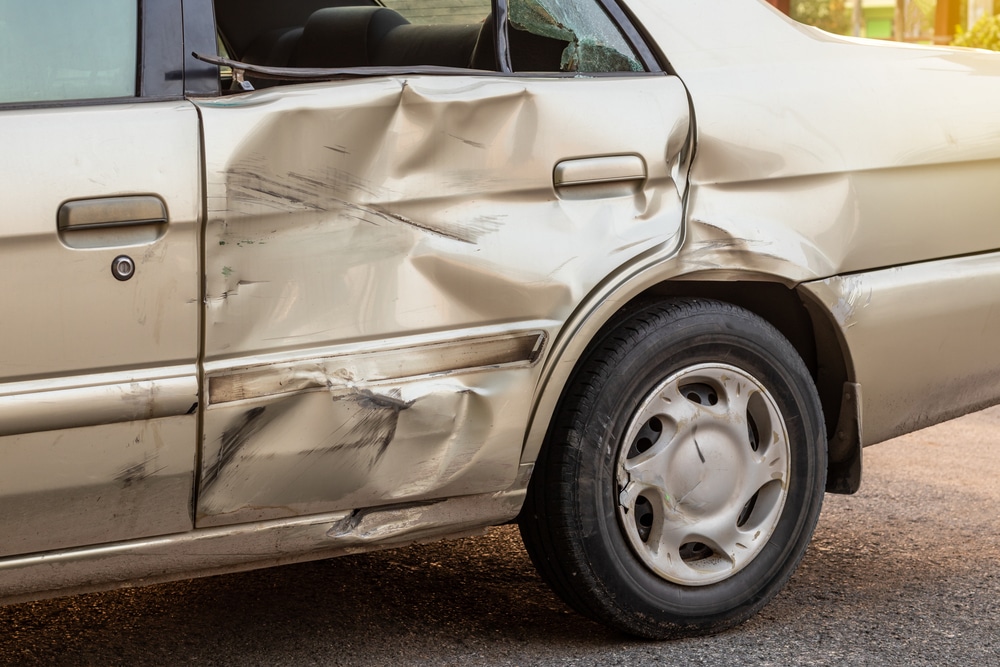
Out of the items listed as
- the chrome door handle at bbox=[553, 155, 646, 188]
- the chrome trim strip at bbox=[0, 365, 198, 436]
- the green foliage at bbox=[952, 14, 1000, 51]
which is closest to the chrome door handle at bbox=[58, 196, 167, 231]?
the chrome trim strip at bbox=[0, 365, 198, 436]

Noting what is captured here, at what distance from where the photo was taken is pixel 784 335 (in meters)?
2.90

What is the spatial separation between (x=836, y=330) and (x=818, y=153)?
15.5 inches

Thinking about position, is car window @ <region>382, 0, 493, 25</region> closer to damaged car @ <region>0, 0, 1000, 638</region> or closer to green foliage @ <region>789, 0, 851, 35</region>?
damaged car @ <region>0, 0, 1000, 638</region>

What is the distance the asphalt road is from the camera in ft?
8.90

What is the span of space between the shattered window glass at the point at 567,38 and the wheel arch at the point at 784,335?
18.8 inches

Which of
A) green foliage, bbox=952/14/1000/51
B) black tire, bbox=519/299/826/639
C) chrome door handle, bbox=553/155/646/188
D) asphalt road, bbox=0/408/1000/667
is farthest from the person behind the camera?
green foliage, bbox=952/14/1000/51

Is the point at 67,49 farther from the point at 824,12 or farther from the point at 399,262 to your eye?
the point at 824,12

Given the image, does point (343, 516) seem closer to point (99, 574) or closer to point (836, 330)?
point (99, 574)

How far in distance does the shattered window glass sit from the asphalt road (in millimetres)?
1250

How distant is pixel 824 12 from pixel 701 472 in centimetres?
3943

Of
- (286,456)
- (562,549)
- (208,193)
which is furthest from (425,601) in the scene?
(208,193)

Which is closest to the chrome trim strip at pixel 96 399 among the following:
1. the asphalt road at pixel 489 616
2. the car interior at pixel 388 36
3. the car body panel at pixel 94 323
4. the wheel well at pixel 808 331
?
the car body panel at pixel 94 323

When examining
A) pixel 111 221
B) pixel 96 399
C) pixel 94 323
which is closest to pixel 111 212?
pixel 111 221

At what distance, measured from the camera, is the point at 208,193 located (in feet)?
7.19
